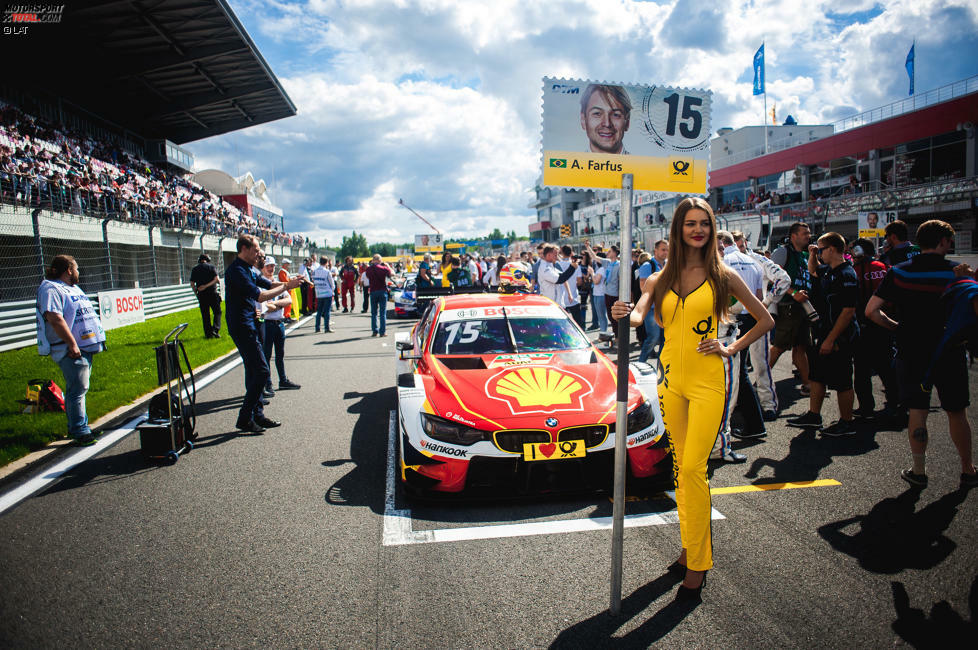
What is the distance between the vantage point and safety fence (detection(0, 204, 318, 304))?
11.9 metres

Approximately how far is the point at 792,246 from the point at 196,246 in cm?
2551

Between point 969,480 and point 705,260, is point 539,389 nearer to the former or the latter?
point 705,260

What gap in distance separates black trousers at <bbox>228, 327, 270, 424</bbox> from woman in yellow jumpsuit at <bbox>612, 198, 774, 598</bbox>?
165 inches

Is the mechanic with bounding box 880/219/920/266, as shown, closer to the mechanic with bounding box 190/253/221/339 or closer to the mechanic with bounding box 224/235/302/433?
the mechanic with bounding box 224/235/302/433

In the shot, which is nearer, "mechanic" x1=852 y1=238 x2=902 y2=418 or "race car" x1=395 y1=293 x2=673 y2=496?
"race car" x1=395 y1=293 x2=673 y2=496

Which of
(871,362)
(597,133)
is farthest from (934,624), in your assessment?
(871,362)

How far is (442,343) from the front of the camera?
5.07m

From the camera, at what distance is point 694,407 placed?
2.76 m

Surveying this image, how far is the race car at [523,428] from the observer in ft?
11.9

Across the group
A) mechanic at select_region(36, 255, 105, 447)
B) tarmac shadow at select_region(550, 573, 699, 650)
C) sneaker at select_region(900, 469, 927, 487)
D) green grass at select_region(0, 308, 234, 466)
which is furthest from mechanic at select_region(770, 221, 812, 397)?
green grass at select_region(0, 308, 234, 466)

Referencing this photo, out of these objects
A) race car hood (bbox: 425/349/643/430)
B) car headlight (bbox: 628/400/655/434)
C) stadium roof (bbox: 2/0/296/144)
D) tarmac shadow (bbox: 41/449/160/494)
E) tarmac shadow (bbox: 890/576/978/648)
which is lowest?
tarmac shadow (bbox: 890/576/978/648)

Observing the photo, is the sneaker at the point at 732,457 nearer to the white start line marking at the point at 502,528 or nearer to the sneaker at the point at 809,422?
the white start line marking at the point at 502,528

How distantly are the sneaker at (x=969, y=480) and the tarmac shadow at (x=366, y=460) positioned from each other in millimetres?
3987

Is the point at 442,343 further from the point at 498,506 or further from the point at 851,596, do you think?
the point at 851,596
